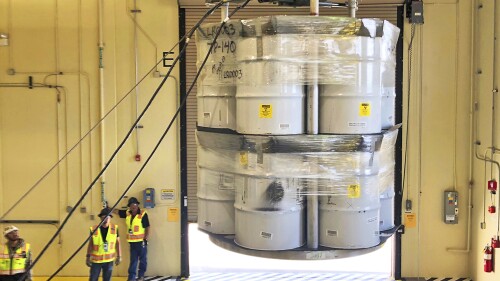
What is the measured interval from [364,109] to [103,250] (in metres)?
5.64

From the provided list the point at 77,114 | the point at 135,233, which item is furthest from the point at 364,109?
the point at 77,114

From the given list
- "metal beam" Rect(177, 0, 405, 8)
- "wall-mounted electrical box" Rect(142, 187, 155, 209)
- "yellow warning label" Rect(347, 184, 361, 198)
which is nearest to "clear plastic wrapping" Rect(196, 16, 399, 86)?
"yellow warning label" Rect(347, 184, 361, 198)

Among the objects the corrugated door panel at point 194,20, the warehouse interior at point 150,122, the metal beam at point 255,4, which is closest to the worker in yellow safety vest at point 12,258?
the warehouse interior at point 150,122

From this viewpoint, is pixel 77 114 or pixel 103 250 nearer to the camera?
pixel 103 250

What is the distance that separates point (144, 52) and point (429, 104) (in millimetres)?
4617

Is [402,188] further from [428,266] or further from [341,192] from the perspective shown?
[341,192]

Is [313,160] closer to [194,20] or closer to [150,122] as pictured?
[150,122]

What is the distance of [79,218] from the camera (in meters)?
8.76

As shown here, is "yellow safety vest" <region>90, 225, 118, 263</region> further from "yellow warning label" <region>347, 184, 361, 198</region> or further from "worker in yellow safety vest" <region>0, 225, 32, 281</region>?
"yellow warning label" <region>347, 184, 361, 198</region>

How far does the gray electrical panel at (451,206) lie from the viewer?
853 cm

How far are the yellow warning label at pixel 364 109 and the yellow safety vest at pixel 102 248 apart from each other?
551cm

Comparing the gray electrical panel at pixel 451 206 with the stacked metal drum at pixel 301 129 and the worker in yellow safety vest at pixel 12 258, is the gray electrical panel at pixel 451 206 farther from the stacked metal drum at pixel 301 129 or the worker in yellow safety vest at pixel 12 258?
the worker in yellow safety vest at pixel 12 258

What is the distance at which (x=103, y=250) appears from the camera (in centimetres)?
790

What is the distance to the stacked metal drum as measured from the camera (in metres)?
3.29
